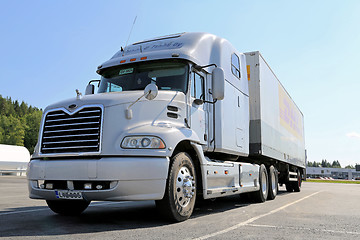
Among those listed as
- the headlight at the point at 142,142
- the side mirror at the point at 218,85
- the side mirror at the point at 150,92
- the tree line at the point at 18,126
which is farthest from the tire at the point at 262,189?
the tree line at the point at 18,126

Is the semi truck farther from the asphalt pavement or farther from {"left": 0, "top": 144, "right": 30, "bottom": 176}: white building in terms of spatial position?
{"left": 0, "top": 144, "right": 30, "bottom": 176}: white building

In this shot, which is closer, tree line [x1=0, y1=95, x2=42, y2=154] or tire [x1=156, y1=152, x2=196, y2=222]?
tire [x1=156, y1=152, x2=196, y2=222]

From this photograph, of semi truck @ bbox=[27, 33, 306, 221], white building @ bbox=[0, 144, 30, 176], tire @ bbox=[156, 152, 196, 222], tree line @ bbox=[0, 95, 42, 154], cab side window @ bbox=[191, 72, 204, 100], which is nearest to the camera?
semi truck @ bbox=[27, 33, 306, 221]

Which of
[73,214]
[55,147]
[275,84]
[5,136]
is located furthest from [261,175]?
[5,136]

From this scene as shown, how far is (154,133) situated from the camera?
17.6ft

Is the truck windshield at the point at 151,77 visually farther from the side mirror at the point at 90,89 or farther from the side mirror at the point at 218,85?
the side mirror at the point at 90,89

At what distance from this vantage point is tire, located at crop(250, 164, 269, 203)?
10.1 meters

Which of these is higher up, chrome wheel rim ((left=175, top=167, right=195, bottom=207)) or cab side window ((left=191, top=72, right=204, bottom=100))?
cab side window ((left=191, top=72, right=204, bottom=100))

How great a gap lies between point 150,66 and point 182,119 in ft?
4.38

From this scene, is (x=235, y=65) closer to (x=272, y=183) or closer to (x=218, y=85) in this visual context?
(x=218, y=85)

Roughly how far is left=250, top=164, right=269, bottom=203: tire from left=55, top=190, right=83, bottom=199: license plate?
6.16 m

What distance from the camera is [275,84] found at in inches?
503

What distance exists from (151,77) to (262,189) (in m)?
5.52

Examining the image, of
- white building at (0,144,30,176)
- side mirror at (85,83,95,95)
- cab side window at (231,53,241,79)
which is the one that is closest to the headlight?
side mirror at (85,83,95,95)
